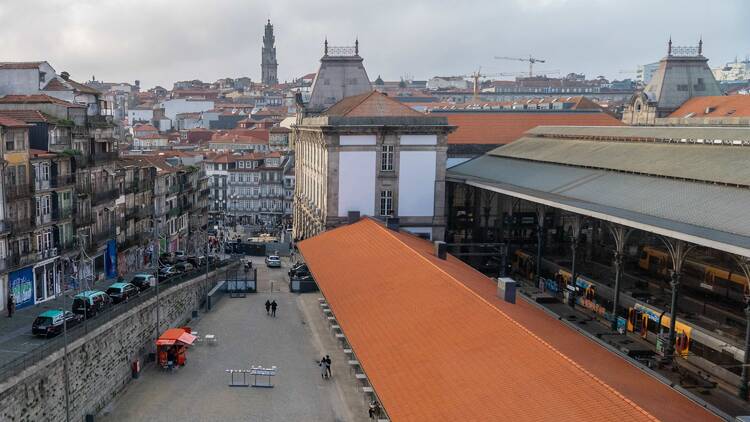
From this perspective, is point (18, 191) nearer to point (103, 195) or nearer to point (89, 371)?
point (103, 195)

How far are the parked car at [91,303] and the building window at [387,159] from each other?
24.3 meters

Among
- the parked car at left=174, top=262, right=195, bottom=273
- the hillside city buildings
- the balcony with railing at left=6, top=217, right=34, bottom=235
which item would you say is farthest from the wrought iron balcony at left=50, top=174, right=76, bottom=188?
the parked car at left=174, top=262, right=195, bottom=273

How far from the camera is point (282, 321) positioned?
48219 millimetres

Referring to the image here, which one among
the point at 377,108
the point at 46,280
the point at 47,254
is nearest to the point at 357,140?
the point at 377,108

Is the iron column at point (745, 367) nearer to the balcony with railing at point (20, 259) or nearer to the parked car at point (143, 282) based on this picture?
the parked car at point (143, 282)

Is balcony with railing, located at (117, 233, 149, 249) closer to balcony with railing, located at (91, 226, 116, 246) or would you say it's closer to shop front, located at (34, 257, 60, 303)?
balcony with railing, located at (91, 226, 116, 246)

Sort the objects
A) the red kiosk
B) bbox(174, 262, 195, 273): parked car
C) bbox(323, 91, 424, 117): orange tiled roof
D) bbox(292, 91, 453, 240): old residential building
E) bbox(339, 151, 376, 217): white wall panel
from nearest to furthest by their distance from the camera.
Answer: the red kiosk
bbox(174, 262, 195, 273): parked car
bbox(292, 91, 453, 240): old residential building
bbox(339, 151, 376, 217): white wall panel
bbox(323, 91, 424, 117): orange tiled roof

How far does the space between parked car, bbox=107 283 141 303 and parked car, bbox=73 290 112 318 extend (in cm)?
135

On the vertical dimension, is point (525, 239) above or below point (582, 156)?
below

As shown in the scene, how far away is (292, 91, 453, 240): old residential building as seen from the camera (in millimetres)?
56031

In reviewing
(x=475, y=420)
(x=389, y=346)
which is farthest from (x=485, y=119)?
(x=475, y=420)

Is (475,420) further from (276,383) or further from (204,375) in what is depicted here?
(204,375)

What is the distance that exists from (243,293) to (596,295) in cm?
2604

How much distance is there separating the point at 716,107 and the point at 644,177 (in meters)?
47.7
